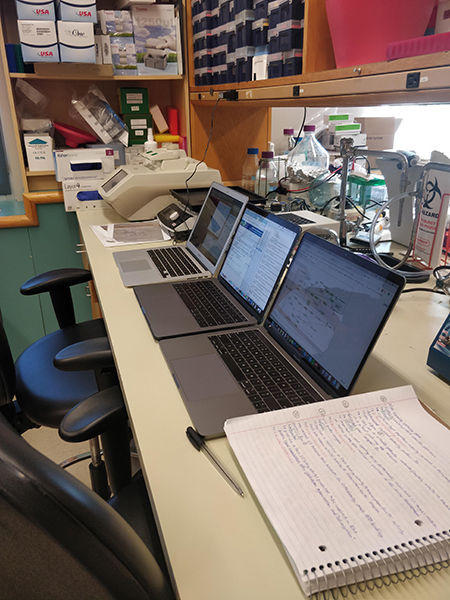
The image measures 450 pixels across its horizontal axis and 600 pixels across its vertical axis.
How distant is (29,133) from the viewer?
221 centimetres

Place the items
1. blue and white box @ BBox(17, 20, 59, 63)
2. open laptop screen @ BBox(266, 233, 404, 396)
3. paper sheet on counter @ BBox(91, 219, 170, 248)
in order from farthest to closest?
blue and white box @ BBox(17, 20, 59, 63) < paper sheet on counter @ BBox(91, 219, 170, 248) < open laptop screen @ BBox(266, 233, 404, 396)

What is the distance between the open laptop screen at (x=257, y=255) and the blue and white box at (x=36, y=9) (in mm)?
1348

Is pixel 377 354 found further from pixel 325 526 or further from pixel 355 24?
pixel 355 24

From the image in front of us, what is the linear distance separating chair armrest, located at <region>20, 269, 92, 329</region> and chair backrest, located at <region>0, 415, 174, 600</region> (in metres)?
1.19

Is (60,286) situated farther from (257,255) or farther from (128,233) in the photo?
(257,255)

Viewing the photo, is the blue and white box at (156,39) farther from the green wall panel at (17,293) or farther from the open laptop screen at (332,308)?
the open laptop screen at (332,308)

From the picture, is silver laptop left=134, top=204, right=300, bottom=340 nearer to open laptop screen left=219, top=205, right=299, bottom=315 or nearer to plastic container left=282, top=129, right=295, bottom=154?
open laptop screen left=219, top=205, right=299, bottom=315

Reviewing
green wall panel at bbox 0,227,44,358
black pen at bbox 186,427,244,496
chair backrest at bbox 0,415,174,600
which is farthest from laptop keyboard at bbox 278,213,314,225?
green wall panel at bbox 0,227,44,358

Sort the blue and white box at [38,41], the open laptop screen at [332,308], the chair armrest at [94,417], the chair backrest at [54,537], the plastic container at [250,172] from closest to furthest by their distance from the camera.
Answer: the chair backrest at [54,537] → the open laptop screen at [332,308] → the chair armrest at [94,417] → the blue and white box at [38,41] → the plastic container at [250,172]

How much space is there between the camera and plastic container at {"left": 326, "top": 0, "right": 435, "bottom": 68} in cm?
93

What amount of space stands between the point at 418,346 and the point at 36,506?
0.88m

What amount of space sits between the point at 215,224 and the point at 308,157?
948 mm

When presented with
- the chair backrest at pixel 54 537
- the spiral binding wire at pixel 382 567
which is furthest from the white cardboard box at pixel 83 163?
the spiral binding wire at pixel 382 567

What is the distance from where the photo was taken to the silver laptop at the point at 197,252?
143cm
